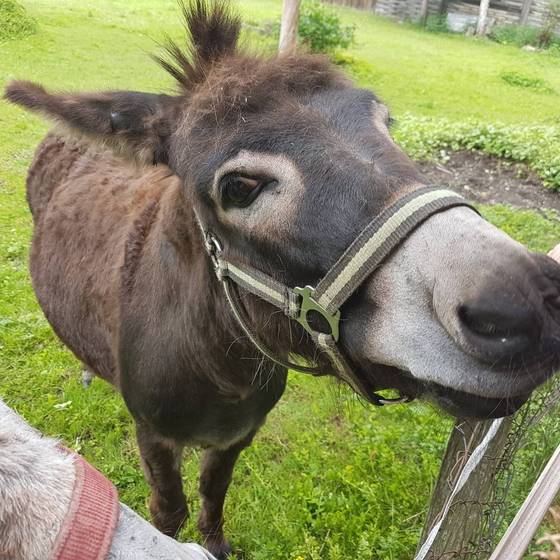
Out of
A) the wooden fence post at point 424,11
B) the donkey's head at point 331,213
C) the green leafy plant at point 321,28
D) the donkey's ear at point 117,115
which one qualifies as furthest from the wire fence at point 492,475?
the wooden fence post at point 424,11

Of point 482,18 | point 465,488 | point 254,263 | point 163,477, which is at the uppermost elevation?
point 482,18

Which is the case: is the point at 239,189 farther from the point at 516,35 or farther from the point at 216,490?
the point at 516,35

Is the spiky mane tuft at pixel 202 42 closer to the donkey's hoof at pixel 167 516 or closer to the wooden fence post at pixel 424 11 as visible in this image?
the donkey's hoof at pixel 167 516

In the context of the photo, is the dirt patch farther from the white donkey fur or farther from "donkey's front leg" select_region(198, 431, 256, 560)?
the white donkey fur

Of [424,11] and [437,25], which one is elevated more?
[424,11]

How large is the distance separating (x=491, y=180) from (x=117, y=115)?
20.2 feet

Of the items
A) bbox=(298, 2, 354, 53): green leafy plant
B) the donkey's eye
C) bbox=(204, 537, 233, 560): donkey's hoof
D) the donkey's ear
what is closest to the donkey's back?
the donkey's ear

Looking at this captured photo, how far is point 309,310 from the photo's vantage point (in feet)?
4.97

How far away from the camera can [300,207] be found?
4.79ft

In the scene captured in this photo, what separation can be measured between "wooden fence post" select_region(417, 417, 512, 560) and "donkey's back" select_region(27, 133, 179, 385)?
154cm

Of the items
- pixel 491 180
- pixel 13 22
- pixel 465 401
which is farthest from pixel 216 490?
pixel 13 22

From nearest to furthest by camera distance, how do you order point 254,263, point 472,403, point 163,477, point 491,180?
point 472,403 < point 254,263 < point 163,477 < point 491,180

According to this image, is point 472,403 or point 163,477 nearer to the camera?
point 472,403

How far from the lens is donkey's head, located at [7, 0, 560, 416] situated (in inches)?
47.7
